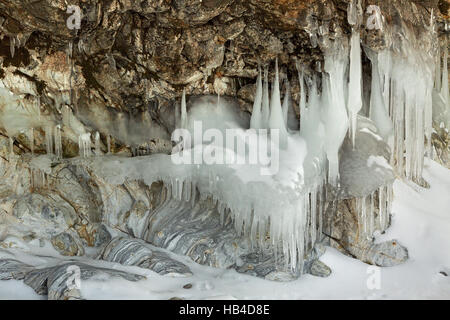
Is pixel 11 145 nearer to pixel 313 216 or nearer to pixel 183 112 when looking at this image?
pixel 183 112

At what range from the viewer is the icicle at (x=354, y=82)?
6.79 meters

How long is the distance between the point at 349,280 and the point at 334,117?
263 centimetres

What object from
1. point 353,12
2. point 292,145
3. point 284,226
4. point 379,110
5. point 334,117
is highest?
point 353,12

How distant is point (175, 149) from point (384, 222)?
13.0 feet

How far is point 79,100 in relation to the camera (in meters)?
8.17

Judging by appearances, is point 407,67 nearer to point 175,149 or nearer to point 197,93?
point 197,93

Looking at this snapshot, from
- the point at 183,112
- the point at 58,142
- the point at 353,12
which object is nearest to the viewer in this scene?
the point at 353,12

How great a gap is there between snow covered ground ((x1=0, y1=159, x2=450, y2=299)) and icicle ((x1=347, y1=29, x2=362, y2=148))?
182 cm

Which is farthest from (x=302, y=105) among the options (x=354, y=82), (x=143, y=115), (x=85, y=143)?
(x=85, y=143)

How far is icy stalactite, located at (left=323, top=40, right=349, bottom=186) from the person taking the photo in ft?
23.2

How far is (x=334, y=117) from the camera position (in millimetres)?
7246

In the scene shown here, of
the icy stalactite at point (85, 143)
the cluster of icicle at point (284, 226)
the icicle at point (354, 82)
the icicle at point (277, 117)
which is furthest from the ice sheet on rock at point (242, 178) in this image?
the icicle at point (354, 82)
